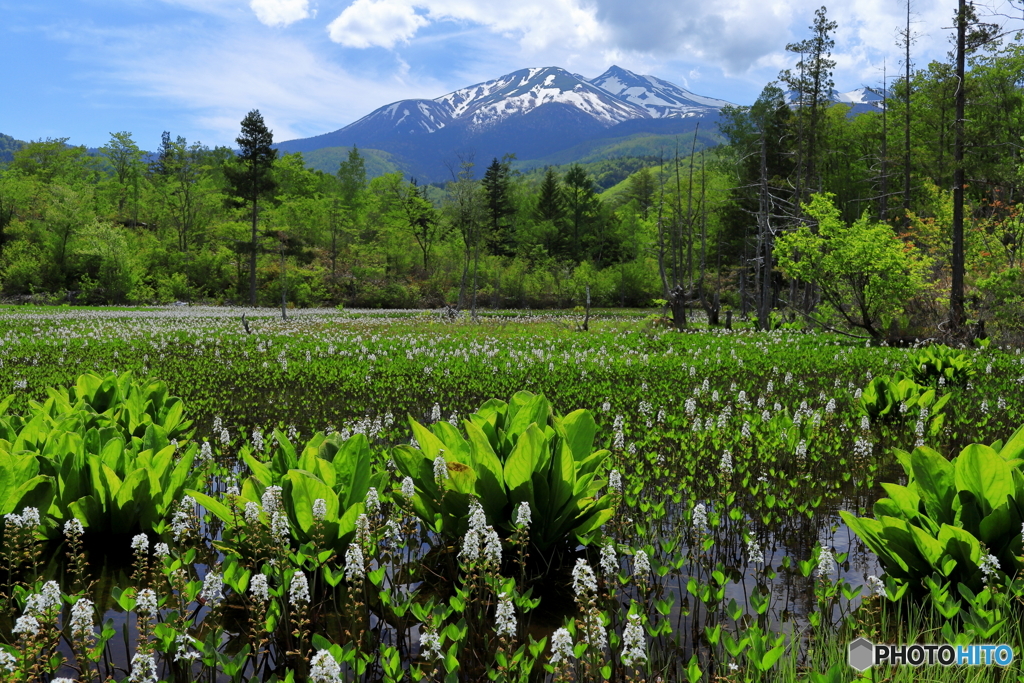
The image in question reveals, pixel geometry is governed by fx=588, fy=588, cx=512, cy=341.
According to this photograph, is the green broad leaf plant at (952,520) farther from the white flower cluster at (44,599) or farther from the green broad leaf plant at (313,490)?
the white flower cluster at (44,599)

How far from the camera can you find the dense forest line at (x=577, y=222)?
29734 millimetres

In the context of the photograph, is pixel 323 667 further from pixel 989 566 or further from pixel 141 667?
pixel 989 566

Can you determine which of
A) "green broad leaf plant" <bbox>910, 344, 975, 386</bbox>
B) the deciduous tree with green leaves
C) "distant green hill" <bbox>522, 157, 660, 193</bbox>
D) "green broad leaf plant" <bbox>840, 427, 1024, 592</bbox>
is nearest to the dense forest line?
the deciduous tree with green leaves

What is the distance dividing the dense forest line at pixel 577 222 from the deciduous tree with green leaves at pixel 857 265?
121 mm

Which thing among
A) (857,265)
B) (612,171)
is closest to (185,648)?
(857,265)

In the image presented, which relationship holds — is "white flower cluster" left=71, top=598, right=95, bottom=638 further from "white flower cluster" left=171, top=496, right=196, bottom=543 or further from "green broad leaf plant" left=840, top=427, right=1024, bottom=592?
"green broad leaf plant" left=840, top=427, right=1024, bottom=592

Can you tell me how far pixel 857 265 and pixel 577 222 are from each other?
57.5m

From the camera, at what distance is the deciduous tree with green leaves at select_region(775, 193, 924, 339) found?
1812 cm

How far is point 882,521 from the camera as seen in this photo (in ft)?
10.1

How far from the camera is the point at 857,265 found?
59.7ft

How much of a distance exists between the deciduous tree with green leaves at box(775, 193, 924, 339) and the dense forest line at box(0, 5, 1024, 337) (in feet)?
0.40

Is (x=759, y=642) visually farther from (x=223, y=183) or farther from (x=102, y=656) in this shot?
(x=223, y=183)

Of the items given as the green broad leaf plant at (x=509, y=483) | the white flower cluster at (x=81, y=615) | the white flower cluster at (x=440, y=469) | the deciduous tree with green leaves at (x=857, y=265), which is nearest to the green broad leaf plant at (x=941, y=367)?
the deciduous tree with green leaves at (x=857, y=265)

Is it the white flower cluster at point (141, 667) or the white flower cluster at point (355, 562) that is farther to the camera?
the white flower cluster at point (355, 562)
